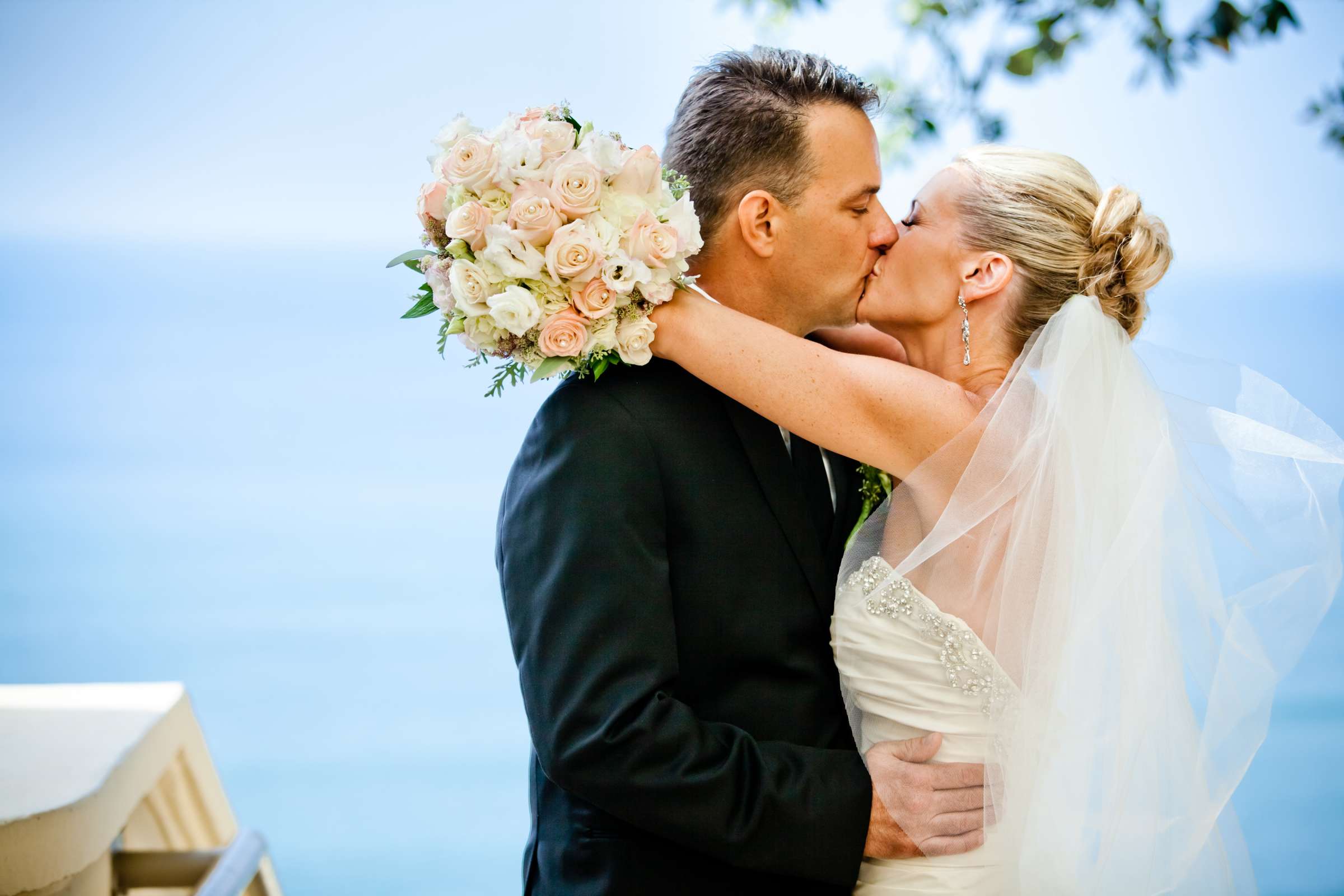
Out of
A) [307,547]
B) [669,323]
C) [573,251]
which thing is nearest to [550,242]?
[573,251]

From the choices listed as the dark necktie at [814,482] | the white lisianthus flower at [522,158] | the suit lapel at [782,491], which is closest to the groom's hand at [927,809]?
the suit lapel at [782,491]

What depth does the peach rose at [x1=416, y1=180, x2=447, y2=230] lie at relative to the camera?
1817 mm

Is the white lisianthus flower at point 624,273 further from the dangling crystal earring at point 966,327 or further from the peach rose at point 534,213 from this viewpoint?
the dangling crystal earring at point 966,327

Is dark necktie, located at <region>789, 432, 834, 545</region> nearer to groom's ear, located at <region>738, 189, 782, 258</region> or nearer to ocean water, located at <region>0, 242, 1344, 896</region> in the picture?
groom's ear, located at <region>738, 189, 782, 258</region>

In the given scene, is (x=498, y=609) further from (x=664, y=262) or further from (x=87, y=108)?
(x=664, y=262)

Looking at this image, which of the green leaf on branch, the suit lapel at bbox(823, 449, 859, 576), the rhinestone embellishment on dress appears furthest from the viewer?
the green leaf on branch

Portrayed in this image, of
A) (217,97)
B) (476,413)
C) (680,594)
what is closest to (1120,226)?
(680,594)

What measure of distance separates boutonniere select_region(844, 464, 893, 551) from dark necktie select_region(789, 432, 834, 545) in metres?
0.12

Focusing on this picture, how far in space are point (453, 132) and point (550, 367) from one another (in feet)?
1.42

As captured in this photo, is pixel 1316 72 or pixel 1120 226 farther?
pixel 1316 72

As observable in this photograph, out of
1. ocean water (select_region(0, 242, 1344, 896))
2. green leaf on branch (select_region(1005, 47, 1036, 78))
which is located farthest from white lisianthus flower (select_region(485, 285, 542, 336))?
ocean water (select_region(0, 242, 1344, 896))

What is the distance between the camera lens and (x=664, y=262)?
1.80 meters

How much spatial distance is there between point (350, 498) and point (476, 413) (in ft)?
5.70

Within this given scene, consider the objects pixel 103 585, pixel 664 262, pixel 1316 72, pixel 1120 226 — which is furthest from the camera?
pixel 103 585
